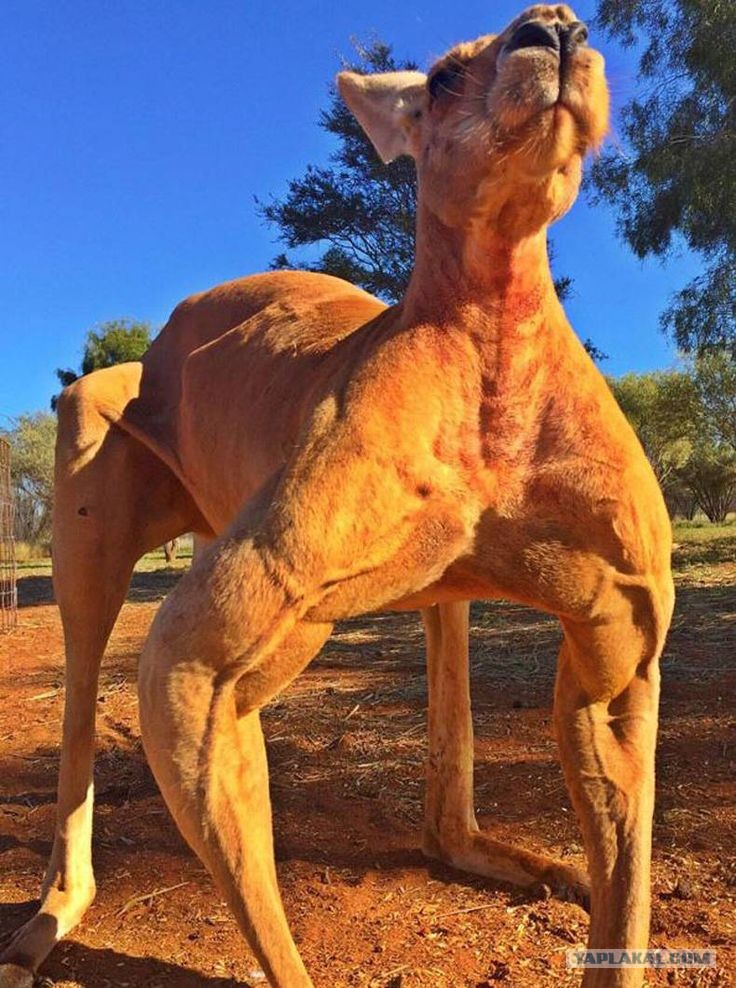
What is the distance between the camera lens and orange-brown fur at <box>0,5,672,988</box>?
1915 millimetres

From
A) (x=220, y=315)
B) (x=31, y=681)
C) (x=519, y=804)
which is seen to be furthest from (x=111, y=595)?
(x=31, y=681)

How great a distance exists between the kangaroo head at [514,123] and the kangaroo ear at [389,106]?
24 cm

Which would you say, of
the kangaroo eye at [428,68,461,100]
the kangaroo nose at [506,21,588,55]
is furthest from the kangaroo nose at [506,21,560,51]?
the kangaroo eye at [428,68,461,100]

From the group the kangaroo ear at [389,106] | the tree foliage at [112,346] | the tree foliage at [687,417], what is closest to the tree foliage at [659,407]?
the tree foliage at [687,417]

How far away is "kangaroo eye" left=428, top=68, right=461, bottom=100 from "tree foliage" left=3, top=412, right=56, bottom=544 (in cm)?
3176

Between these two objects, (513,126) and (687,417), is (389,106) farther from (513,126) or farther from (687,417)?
(687,417)

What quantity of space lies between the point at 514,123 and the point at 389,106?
0.76m

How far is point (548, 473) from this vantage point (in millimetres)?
2062

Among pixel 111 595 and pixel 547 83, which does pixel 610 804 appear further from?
pixel 111 595

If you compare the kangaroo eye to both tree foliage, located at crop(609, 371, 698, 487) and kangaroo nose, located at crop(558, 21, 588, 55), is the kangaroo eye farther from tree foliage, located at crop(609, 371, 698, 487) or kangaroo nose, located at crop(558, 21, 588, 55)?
tree foliage, located at crop(609, 371, 698, 487)

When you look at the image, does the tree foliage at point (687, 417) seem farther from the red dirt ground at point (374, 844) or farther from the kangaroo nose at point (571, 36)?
the kangaroo nose at point (571, 36)

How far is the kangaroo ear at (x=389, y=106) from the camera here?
2412mm

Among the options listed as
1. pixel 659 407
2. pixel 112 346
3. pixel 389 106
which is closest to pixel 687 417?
pixel 659 407

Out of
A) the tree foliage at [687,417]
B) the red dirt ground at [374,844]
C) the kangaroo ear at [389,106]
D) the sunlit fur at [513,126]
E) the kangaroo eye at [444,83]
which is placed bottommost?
the red dirt ground at [374,844]
